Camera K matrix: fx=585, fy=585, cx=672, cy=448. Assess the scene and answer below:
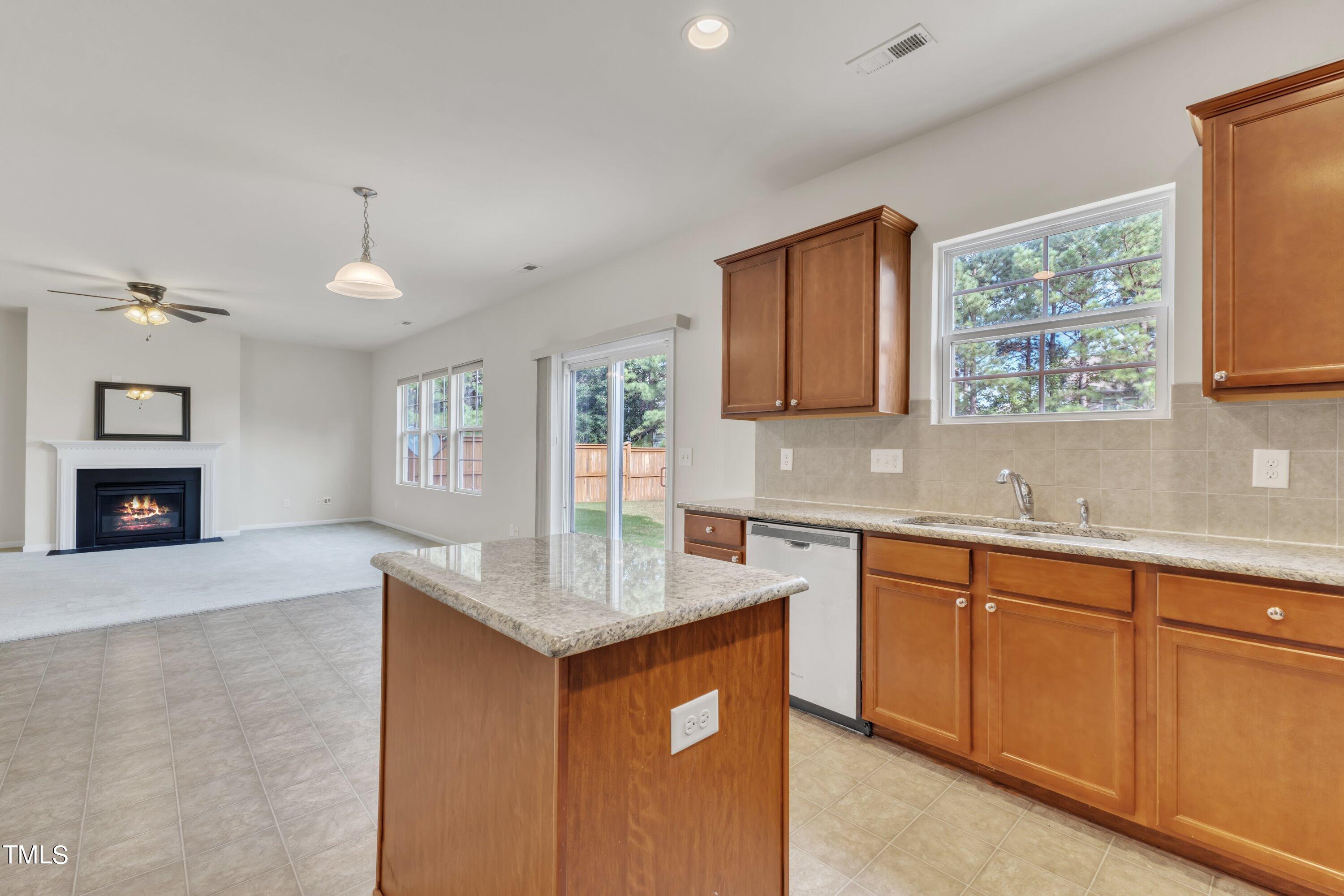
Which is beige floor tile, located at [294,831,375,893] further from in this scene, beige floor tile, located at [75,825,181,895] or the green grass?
the green grass

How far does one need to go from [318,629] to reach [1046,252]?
184 inches

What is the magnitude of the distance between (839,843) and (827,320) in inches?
82.2

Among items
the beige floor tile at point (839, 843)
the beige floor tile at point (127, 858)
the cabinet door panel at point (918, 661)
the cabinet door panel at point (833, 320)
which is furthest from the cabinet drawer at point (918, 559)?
the beige floor tile at point (127, 858)

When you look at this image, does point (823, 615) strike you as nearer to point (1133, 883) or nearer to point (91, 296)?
point (1133, 883)

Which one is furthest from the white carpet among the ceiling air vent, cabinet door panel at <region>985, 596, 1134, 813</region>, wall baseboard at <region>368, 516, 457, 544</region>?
the ceiling air vent

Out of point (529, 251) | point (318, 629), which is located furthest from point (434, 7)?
point (318, 629)

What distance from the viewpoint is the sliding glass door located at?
426cm

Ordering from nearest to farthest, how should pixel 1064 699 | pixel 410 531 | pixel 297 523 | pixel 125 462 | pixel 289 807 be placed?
pixel 1064 699, pixel 289 807, pixel 125 462, pixel 410 531, pixel 297 523

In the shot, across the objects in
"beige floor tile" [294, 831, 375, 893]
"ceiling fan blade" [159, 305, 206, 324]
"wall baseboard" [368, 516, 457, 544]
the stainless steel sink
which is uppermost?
"ceiling fan blade" [159, 305, 206, 324]

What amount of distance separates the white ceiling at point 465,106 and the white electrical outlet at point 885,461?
1.52m

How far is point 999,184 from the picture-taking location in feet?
8.45

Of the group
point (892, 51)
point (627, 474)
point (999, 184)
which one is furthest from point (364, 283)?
point (999, 184)

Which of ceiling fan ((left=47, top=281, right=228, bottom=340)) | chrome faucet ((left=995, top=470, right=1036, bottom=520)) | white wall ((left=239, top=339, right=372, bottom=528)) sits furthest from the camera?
white wall ((left=239, top=339, right=372, bottom=528))

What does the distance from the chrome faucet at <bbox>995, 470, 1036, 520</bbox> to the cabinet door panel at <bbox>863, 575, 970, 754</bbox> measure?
0.51 m
